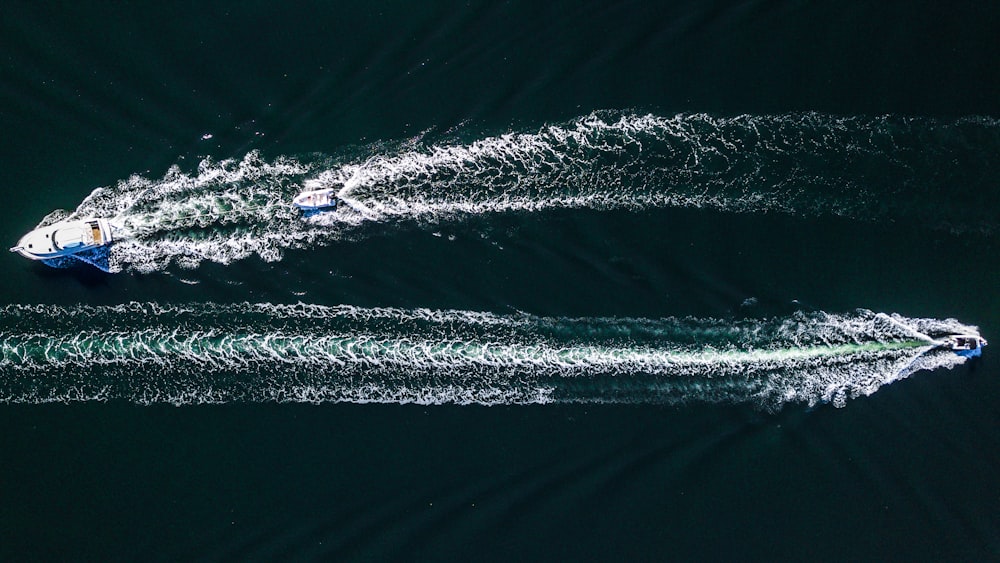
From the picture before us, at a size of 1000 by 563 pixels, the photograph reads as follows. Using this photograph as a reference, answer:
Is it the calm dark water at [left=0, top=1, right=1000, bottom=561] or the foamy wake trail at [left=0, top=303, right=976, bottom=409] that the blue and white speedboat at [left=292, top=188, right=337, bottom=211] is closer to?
the calm dark water at [left=0, top=1, right=1000, bottom=561]

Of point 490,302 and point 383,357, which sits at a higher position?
point 490,302

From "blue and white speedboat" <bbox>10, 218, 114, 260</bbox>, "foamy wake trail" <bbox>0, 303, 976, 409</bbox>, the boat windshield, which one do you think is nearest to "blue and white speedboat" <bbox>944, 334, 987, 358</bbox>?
"foamy wake trail" <bbox>0, 303, 976, 409</bbox>

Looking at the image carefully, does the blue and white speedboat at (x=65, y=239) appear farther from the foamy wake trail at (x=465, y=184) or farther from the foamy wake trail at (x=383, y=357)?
the foamy wake trail at (x=383, y=357)

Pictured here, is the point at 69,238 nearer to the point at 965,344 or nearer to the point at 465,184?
the point at 465,184

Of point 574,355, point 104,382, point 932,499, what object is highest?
point 104,382

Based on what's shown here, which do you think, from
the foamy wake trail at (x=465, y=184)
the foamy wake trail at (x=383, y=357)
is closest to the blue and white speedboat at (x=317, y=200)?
the foamy wake trail at (x=465, y=184)

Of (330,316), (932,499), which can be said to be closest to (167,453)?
(330,316)

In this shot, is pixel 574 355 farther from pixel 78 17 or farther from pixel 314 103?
pixel 78 17

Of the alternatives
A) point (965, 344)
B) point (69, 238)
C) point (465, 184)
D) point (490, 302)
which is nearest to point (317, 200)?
point (465, 184)
